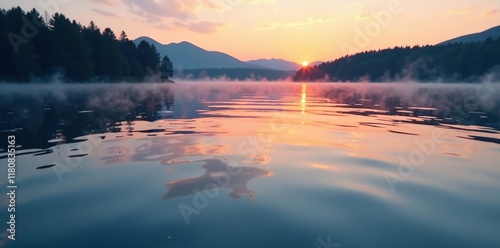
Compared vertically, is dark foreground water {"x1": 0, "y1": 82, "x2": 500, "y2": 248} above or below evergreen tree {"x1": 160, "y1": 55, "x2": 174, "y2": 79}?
below

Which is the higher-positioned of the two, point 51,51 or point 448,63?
point 448,63

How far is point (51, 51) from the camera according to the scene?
Result: 65.2 metres

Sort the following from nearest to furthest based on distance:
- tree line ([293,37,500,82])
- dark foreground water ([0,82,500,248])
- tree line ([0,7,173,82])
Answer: dark foreground water ([0,82,500,248]) → tree line ([0,7,173,82]) → tree line ([293,37,500,82])

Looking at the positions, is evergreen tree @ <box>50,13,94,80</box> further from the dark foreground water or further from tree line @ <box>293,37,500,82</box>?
tree line @ <box>293,37,500,82</box>

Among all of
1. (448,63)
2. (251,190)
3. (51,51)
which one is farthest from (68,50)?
(448,63)

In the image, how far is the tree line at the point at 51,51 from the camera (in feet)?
191

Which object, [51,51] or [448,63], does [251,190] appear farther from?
[448,63]

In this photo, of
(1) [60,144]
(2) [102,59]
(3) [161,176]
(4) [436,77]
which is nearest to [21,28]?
(2) [102,59]

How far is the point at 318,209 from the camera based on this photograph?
5848mm

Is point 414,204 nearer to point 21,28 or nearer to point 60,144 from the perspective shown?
point 60,144

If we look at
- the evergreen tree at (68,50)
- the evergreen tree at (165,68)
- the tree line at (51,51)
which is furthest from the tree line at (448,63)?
the evergreen tree at (68,50)

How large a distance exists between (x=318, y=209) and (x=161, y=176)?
4214 mm

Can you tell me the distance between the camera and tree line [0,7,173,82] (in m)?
58.1

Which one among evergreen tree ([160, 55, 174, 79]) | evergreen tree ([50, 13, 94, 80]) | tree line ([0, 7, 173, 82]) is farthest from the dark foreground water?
evergreen tree ([160, 55, 174, 79])
